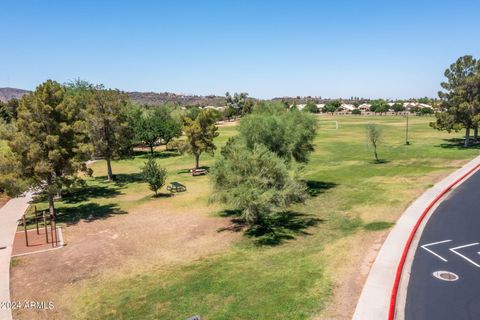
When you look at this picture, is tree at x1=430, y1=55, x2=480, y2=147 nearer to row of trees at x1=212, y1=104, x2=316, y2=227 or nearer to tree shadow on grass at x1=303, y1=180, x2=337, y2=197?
tree shadow on grass at x1=303, y1=180, x2=337, y2=197

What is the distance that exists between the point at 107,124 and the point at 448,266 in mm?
37713

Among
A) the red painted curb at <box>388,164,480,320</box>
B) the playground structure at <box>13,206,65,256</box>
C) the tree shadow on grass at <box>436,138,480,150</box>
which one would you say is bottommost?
the playground structure at <box>13,206,65,256</box>

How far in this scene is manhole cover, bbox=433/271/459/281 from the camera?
16.7 meters

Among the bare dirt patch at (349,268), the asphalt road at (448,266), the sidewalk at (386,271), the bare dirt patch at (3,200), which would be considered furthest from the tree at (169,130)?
the bare dirt patch at (349,268)

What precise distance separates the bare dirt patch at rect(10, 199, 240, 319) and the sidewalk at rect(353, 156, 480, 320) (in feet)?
29.9

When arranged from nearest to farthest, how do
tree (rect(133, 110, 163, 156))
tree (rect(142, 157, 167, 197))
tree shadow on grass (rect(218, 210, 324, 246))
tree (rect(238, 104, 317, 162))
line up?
tree shadow on grass (rect(218, 210, 324, 246)) → tree (rect(238, 104, 317, 162)) → tree (rect(142, 157, 167, 197)) → tree (rect(133, 110, 163, 156))

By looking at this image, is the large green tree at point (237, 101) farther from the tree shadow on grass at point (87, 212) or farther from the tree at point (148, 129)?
the tree shadow on grass at point (87, 212)

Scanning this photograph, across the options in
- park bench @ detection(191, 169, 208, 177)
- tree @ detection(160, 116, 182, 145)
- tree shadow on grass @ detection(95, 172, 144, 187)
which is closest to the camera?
tree shadow on grass @ detection(95, 172, 144, 187)

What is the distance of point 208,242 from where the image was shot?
78.3 feet

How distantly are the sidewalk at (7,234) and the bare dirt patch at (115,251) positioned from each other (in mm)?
359

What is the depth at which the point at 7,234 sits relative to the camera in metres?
26.9

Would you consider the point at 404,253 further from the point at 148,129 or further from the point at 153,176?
the point at 148,129

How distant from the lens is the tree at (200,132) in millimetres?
49969

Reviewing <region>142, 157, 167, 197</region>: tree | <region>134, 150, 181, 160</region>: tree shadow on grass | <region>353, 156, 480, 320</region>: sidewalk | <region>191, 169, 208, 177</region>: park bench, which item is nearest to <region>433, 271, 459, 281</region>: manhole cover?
<region>353, 156, 480, 320</region>: sidewalk
